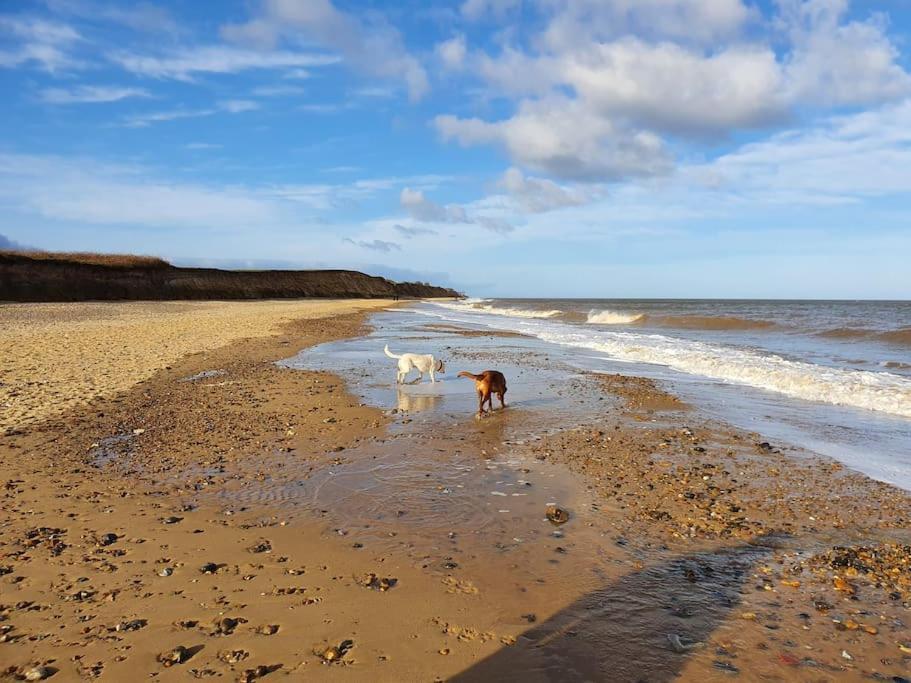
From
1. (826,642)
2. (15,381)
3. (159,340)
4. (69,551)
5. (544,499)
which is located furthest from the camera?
(159,340)

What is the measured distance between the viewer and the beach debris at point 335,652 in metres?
3.12

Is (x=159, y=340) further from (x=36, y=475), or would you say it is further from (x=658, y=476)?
(x=658, y=476)

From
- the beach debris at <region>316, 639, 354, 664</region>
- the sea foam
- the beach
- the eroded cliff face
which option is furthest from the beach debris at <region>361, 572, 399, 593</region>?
the eroded cliff face

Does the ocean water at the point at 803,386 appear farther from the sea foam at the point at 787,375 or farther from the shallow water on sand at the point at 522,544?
the shallow water on sand at the point at 522,544

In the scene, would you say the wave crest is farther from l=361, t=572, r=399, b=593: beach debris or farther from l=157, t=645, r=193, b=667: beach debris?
l=157, t=645, r=193, b=667: beach debris

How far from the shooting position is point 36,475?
6.08 metres

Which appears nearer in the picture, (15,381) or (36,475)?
(36,475)

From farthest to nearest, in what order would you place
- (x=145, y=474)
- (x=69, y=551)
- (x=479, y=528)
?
(x=145, y=474)
(x=479, y=528)
(x=69, y=551)

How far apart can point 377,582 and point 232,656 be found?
1.11 m

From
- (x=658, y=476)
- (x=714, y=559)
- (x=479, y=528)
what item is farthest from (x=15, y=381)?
(x=714, y=559)

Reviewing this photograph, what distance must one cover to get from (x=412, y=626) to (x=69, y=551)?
113 inches

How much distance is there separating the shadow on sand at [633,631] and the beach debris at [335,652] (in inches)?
26.7

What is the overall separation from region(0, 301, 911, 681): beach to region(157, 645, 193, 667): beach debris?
14mm

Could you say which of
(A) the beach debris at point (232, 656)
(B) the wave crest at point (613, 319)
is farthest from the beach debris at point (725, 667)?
(B) the wave crest at point (613, 319)
